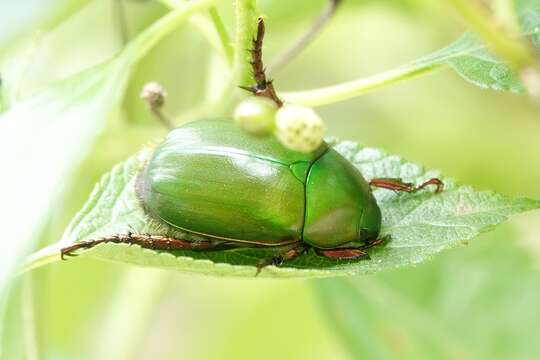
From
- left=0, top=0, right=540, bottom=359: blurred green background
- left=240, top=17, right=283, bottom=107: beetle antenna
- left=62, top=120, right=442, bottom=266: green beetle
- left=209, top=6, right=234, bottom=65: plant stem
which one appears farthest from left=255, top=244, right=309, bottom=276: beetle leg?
left=0, top=0, right=540, bottom=359: blurred green background

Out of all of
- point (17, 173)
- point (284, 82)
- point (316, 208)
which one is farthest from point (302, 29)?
point (17, 173)

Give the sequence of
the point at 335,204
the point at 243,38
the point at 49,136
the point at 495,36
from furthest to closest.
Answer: the point at 335,204 → the point at 243,38 → the point at 49,136 → the point at 495,36

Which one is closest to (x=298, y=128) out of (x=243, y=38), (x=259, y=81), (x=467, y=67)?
(x=243, y=38)

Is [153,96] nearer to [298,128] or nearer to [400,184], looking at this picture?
[400,184]

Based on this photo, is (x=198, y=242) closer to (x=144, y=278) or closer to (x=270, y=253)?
(x=270, y=253)

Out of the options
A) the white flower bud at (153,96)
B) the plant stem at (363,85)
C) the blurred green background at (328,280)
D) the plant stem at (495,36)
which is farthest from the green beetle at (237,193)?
the plant stem at (495,36)

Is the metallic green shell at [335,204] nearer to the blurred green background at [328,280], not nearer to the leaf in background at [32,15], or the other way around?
the blurred green background at [328,280]
